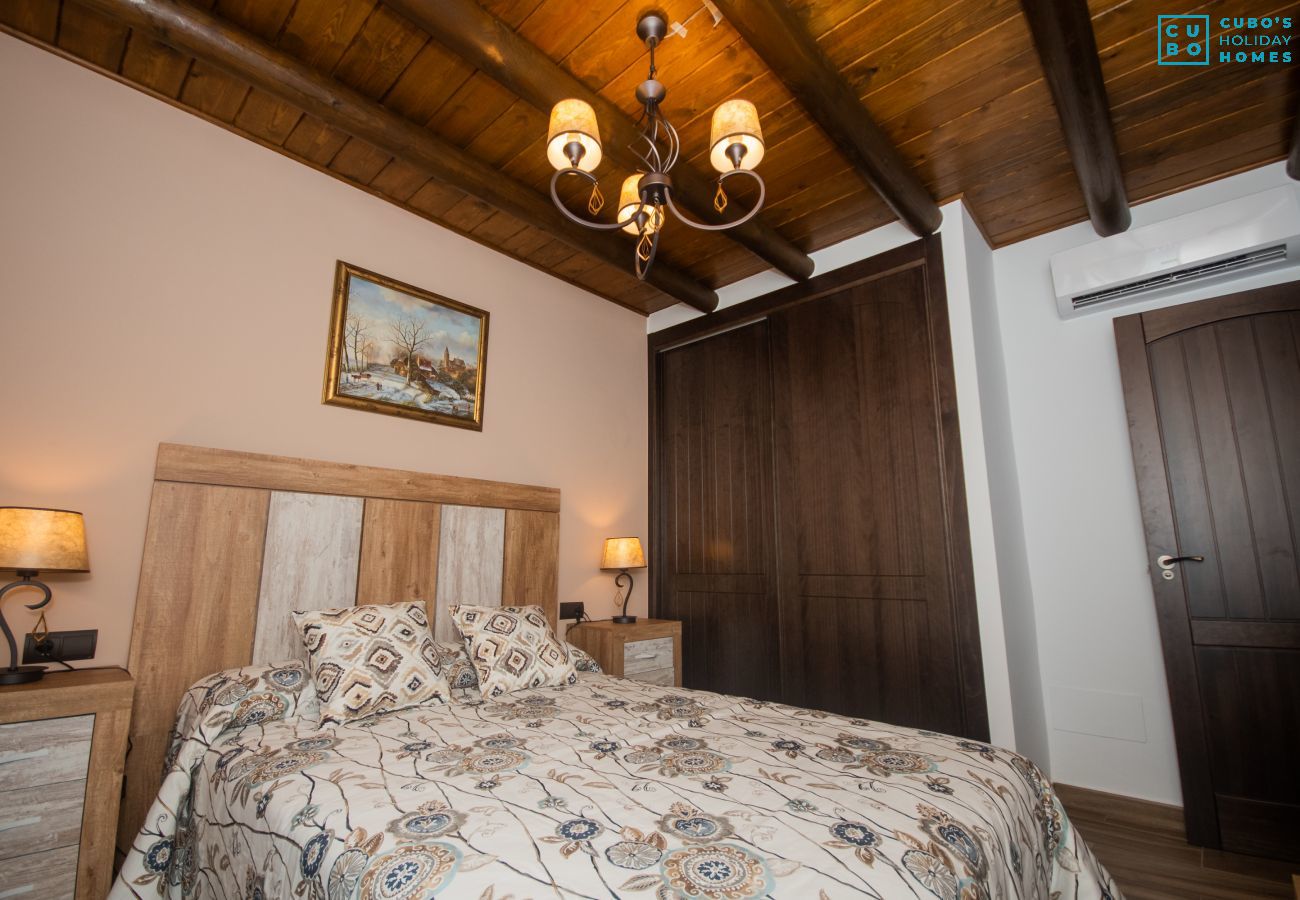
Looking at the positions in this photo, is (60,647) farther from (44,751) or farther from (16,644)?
(44,751)

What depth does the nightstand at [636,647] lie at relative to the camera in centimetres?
327

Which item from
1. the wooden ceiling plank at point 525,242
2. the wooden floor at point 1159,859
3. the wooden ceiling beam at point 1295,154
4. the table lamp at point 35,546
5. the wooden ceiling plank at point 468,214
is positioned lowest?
the wooden floor at point 1159,859

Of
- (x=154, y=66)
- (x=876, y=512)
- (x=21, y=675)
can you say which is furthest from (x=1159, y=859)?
(x=154, y=66)

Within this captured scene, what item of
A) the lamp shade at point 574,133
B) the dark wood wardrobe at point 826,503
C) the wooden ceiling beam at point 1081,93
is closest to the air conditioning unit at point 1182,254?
the wooden ceiling beam at point 1081,93

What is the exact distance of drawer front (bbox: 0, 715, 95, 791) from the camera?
161 centimetres

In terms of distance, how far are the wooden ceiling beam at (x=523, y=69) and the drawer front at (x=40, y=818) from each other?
2.38m

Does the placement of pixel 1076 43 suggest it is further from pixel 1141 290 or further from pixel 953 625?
pixel 953 625

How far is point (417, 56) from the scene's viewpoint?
7.27 ft

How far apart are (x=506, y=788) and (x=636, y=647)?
6.67ft

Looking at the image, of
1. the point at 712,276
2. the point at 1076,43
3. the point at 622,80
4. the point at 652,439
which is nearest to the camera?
the point at 1076,43

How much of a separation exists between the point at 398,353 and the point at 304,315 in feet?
1.39

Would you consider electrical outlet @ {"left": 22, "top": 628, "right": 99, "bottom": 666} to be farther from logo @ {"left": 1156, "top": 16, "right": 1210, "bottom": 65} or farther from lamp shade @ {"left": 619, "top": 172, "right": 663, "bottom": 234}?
logo @ {"left": 1156, "top": 16, "right": 1210, "bottom": 65}

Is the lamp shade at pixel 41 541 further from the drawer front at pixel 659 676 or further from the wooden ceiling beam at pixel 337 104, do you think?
the drawer front at pixel 659 676

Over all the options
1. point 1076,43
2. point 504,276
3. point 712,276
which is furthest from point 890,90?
point 504,276
